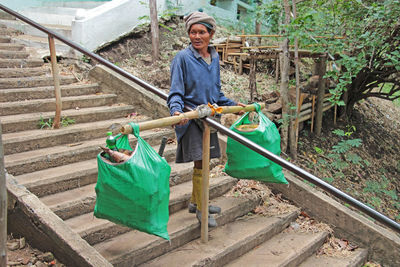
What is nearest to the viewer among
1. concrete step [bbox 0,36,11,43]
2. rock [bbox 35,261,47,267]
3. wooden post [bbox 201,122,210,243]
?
rock [bbox 35,261,47,267]

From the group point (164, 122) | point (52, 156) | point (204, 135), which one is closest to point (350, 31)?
point (204, 135)

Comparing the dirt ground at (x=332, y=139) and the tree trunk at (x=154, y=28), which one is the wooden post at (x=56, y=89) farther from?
the tree trunk at (x=154, y=28)

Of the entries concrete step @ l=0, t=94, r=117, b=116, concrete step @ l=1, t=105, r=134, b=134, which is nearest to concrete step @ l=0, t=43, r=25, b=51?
concrete step @ l=0, t=94, r=117, b=116

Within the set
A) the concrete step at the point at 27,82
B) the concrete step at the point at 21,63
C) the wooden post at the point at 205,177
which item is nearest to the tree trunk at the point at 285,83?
the concrete step at the point at 27,82

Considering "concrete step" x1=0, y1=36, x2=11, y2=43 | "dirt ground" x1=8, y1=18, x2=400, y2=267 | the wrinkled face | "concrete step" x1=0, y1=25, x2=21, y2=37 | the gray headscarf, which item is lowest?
"dirt ground" x1=8, y1=18, x2=400, y2=267

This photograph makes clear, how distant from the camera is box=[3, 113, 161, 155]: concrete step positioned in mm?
3838

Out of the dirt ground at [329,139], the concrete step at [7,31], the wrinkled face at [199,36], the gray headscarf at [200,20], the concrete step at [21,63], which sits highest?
the concrete step at [7,31]

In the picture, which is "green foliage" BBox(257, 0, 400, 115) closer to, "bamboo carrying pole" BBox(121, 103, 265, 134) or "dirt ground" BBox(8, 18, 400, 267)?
"dirt ground" BBox(8, 18, 400, 267)

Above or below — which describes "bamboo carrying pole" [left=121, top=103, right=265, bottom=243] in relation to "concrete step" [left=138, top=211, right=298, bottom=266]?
above

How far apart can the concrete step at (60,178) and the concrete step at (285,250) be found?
1144 millimetres

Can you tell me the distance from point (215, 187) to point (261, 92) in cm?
495

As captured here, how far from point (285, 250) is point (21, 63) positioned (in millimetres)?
4617

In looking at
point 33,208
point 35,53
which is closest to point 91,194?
point 33,208

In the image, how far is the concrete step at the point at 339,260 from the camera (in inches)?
137
